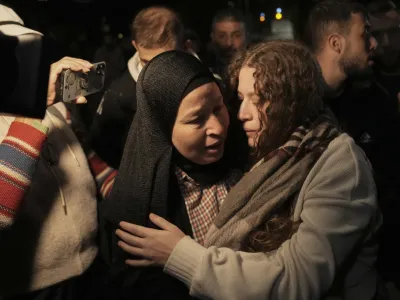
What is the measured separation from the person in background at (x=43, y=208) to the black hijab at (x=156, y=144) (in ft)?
0.64

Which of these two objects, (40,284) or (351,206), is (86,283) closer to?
(40,284)

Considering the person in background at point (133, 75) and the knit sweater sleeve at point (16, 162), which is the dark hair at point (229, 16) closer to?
the person in background at point (133, 75)

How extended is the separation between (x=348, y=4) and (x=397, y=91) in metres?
0.49

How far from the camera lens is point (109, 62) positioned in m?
3.12

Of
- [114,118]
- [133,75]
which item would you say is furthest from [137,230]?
[133,75]

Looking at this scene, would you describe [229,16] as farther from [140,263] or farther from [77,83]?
[140,263]

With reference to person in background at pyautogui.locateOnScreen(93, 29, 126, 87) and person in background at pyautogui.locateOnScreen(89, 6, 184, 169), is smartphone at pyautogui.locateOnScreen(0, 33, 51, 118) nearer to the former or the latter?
person in background at pyautogui.locateOnScreen(89, 6, 184, 169)

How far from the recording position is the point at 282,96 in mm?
1476

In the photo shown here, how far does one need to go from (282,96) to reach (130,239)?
645mm

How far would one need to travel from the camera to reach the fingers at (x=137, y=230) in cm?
152

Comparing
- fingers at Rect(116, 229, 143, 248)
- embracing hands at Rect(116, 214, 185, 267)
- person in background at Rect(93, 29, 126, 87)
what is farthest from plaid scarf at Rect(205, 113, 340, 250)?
person in background at Rect(93, 29, 126, 87)

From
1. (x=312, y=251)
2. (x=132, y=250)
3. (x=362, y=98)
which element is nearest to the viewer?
(x=312, y=251)

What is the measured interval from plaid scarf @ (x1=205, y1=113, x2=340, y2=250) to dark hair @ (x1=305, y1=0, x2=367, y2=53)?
1035 mm

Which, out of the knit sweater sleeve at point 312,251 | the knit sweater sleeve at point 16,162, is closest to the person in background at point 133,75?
the knit sweater sleeve at point 16,162
